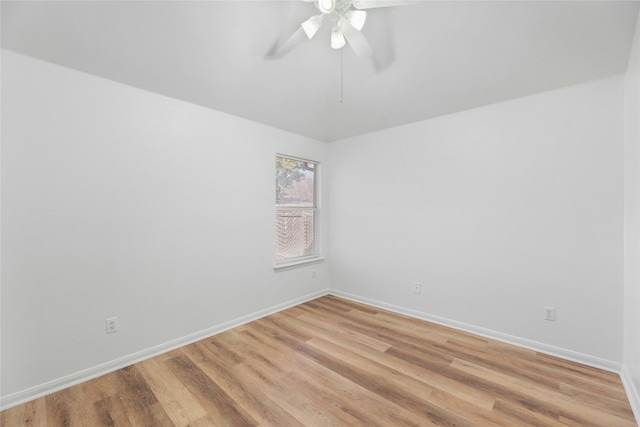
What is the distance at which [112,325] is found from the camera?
223 cm

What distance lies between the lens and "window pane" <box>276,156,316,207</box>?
372 centimetres

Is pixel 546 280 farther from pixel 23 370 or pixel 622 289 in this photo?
pixel 23 370

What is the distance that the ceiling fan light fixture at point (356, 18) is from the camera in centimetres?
170

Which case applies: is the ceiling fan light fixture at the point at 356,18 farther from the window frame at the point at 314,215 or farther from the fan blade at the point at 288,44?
the window frame at the point at 314,215

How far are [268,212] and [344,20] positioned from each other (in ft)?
7.44

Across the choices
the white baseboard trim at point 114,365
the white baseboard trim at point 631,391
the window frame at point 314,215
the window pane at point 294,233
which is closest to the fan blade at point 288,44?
the window frame at point 314,215

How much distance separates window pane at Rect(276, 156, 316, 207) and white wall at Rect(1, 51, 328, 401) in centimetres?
53

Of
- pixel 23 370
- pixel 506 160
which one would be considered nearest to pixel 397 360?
pixel 506 160

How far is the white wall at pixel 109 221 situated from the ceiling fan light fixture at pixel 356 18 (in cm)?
178

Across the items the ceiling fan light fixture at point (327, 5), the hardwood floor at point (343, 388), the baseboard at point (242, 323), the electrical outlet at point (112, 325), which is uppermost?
the ceiling fan light fixture at point (327, 5)

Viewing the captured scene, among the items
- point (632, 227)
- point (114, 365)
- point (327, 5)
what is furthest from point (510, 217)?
point (114, 365)

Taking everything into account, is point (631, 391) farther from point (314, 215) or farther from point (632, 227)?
point (314, 215)

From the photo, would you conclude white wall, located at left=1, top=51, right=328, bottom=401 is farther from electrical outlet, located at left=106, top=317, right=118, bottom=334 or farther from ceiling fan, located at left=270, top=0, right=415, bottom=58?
ceiling fan, located at left=270, top=0, right=415, bottom=58

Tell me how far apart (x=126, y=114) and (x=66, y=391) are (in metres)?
2.23
